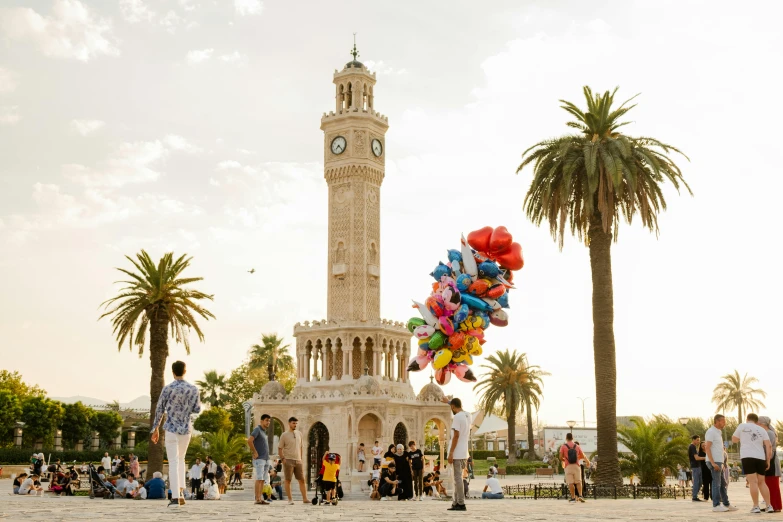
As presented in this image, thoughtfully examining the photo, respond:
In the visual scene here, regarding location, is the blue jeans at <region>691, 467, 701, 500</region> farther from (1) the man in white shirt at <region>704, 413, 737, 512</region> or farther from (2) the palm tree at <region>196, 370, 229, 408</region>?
(2) the palm tree at <region>196, 370, 229, 408</region>

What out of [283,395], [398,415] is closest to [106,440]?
[283,395]

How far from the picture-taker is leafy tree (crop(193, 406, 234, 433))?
75.4 metres

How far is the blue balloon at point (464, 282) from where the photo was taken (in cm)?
2384

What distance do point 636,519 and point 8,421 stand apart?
64.2 metres

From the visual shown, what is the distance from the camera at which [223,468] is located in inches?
1556

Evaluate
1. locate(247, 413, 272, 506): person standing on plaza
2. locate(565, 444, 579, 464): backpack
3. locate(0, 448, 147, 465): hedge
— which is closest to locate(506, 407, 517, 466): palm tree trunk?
locate(0, 448, 147, 465): hedge

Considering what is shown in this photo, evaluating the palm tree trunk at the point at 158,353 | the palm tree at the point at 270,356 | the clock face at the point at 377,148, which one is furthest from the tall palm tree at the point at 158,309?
the palm tree at the point at 270,356

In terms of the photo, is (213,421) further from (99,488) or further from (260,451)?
(260,451)

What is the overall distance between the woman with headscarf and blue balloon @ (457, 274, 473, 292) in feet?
16.0

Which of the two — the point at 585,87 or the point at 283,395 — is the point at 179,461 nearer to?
the point at 585,87

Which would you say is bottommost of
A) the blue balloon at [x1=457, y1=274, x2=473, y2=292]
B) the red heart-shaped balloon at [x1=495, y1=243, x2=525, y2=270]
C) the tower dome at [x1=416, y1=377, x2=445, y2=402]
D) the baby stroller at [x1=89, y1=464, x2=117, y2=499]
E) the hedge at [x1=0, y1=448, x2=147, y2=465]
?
the hedge at [x1=0, y1=448, x2=147, y2=465]

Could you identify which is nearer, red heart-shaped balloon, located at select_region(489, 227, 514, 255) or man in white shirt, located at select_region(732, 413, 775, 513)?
man in white shirt, located at select_region(732, 413, 775, 513)

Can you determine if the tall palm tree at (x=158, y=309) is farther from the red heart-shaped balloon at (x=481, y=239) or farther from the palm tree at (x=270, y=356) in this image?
the palm tree at (x=270, y=356)

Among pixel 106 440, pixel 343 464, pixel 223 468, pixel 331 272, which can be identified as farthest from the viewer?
pixel 106 440
